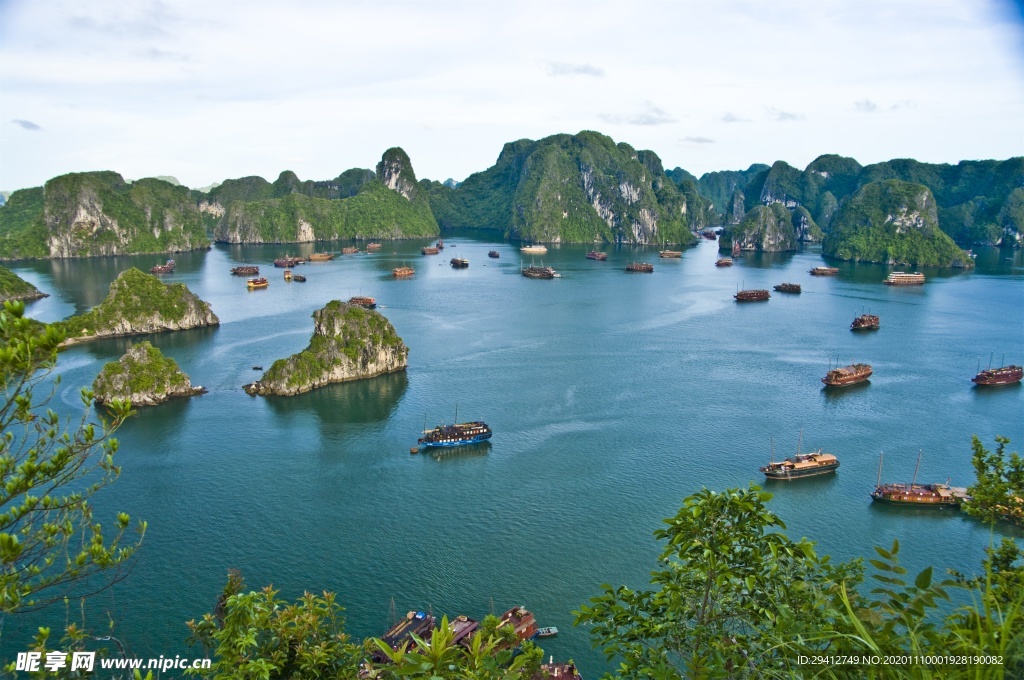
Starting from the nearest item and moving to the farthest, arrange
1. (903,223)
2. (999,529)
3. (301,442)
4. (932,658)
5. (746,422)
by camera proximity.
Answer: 1. (932,658)
2. (999,529)
3. (301,442)
4. (746,422)
5. (903,223)

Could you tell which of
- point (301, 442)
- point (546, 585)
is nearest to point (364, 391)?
point (301, 442)

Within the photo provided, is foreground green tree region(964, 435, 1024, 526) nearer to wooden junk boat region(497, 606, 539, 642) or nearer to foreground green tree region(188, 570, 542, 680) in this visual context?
foreground green tree region(188, 570, 542, 680)

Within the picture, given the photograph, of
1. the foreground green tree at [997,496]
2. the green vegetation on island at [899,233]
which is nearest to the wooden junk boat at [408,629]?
the foreground green tree at [997,496]

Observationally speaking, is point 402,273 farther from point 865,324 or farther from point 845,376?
point 845,376

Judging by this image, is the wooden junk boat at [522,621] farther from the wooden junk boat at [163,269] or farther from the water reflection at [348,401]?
→ the wooden junk boat at [163,269]

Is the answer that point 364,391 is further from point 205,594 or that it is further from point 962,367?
point 962,367

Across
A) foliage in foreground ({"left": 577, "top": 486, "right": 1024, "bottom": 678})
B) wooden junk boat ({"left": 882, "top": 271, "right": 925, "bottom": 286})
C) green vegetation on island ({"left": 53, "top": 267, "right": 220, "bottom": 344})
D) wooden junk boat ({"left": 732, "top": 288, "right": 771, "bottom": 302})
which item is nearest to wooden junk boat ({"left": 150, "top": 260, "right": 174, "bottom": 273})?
green vegetation on island ({"left": 53, "top": 267, "right": 220, "bottom": 344})
